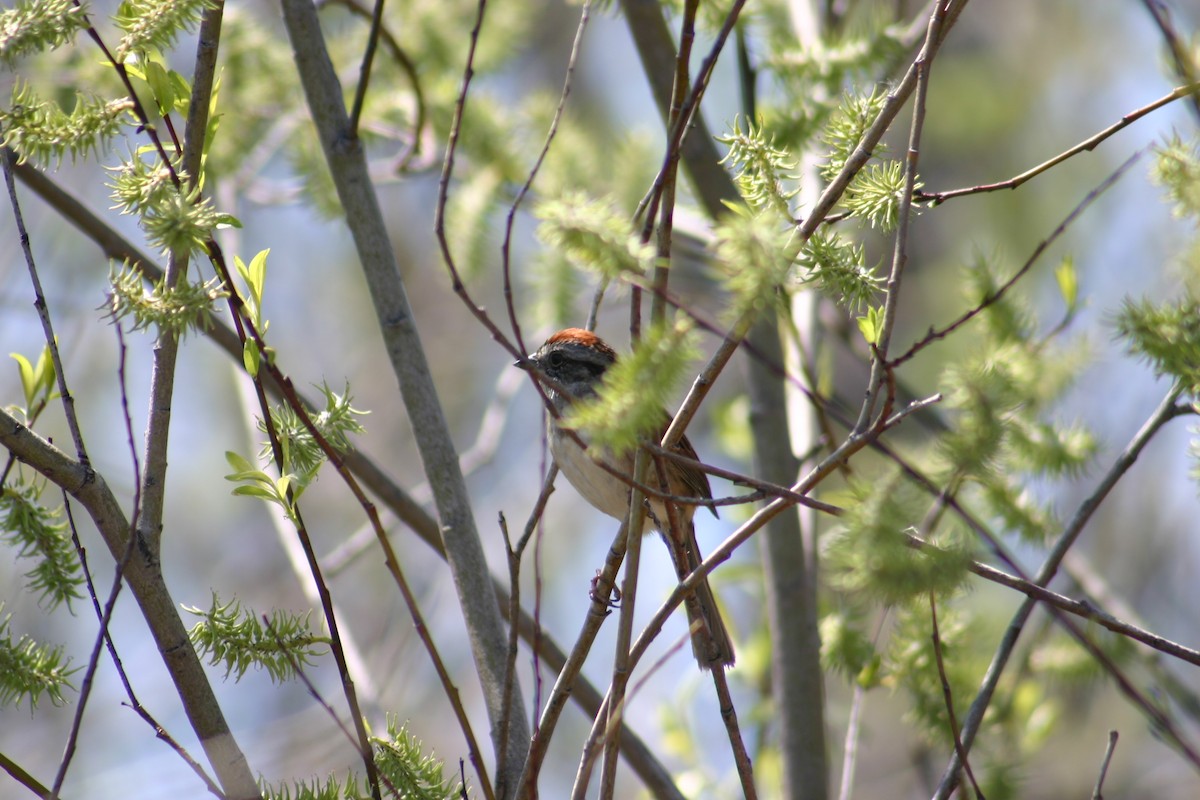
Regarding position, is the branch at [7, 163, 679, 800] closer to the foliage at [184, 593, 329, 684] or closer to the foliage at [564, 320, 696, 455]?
the foliage at [184, 593, 329, 684]

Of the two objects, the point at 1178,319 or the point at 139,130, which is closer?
the point at 139,130

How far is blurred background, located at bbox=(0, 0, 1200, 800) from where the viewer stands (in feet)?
18.1

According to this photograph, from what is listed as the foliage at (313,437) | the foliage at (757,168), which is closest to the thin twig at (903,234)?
the foliage at (757,168)

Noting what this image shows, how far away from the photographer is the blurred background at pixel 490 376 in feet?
18.1

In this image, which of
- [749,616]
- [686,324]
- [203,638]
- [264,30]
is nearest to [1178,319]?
[686,324]

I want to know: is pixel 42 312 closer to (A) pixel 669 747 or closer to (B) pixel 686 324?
(B) pixel 686 324

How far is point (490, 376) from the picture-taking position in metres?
10.5

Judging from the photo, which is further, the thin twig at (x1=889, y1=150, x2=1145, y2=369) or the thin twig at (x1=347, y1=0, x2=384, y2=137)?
the thin twig at (x1=347, y1=0, x2=384, y2=137)

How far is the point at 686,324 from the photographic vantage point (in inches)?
54.5

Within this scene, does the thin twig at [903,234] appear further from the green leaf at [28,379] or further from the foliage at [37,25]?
the green leaf at [28,379]

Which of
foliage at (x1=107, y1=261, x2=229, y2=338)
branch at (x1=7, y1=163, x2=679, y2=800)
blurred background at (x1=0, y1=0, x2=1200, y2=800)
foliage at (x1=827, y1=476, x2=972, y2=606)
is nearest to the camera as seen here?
foliage at (x1=827, y1=476, x2=972, y2=606)

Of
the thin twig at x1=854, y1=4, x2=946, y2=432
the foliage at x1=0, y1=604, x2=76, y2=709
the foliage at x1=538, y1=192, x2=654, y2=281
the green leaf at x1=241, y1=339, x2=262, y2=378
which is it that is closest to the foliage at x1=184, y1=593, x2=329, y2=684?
the foliage at x1=0, y1=604, x2=76, y2=709

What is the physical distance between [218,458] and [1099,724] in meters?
7.56

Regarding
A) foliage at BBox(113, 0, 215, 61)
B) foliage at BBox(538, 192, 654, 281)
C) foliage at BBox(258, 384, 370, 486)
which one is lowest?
foliage at BBox(538, 192, 654, 281)
